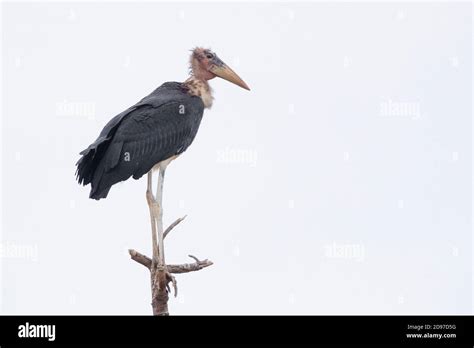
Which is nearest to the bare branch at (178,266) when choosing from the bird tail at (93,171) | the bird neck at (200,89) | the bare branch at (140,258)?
the bare branch at (140,258)

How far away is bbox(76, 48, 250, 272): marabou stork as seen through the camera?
1424 centimetres

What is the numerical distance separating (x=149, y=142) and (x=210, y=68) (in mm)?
1949

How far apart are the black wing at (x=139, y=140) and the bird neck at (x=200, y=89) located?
0.81 feet

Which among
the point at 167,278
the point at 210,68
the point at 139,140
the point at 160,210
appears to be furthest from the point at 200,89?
the point at 167,278

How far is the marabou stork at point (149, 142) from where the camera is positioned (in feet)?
46.7

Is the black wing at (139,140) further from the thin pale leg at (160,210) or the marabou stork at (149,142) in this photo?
the thin pale leg at (160,210)

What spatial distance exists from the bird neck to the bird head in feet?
0.43

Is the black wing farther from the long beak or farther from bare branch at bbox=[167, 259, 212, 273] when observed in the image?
bare branch at bbox=[167, 259, 212, 273]

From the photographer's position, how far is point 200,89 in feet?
51.5

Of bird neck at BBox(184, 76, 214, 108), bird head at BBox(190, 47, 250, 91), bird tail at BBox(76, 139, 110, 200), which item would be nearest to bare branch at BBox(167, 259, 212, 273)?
bird tail at BBox(76, 139, 110, 200)

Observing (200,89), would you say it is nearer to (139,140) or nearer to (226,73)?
(226,73)

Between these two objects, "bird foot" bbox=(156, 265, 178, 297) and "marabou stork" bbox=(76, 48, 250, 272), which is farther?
"marabou stork" bbox=(76, 48, 250, 272)
